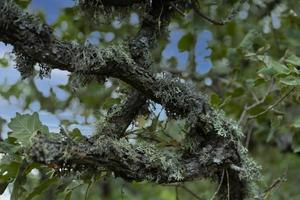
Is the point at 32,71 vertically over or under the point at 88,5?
under

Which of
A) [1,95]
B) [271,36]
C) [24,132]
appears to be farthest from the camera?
[271,36]

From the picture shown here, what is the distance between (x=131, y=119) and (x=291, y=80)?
0.77ft

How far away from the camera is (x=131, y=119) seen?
0.70 m

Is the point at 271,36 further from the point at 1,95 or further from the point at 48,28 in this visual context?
the point at 48,28

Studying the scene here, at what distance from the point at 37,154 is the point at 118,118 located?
197 mm

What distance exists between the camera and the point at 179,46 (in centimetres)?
119

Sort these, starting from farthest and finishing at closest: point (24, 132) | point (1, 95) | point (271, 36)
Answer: point (271, 36) → point (1, 95) → point (24, 132)

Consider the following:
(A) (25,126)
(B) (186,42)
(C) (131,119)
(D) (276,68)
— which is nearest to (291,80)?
(D) (276,68)

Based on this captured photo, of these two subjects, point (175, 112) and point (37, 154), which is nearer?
point (37, 154)

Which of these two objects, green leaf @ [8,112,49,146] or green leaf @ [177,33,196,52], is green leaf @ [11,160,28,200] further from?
green leaf @ [177,33,196,52]

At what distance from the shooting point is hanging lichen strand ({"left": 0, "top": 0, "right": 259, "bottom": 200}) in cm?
53

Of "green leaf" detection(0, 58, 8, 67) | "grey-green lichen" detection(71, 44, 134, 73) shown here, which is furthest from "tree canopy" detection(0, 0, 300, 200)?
"green leaf" detection(0, 58, 8, 67)

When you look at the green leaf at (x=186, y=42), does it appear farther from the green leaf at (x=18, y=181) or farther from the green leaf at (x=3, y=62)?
the green leaf at (x=18, y=181)

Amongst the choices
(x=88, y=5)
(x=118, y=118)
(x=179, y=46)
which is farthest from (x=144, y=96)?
(x=179, y=46)
